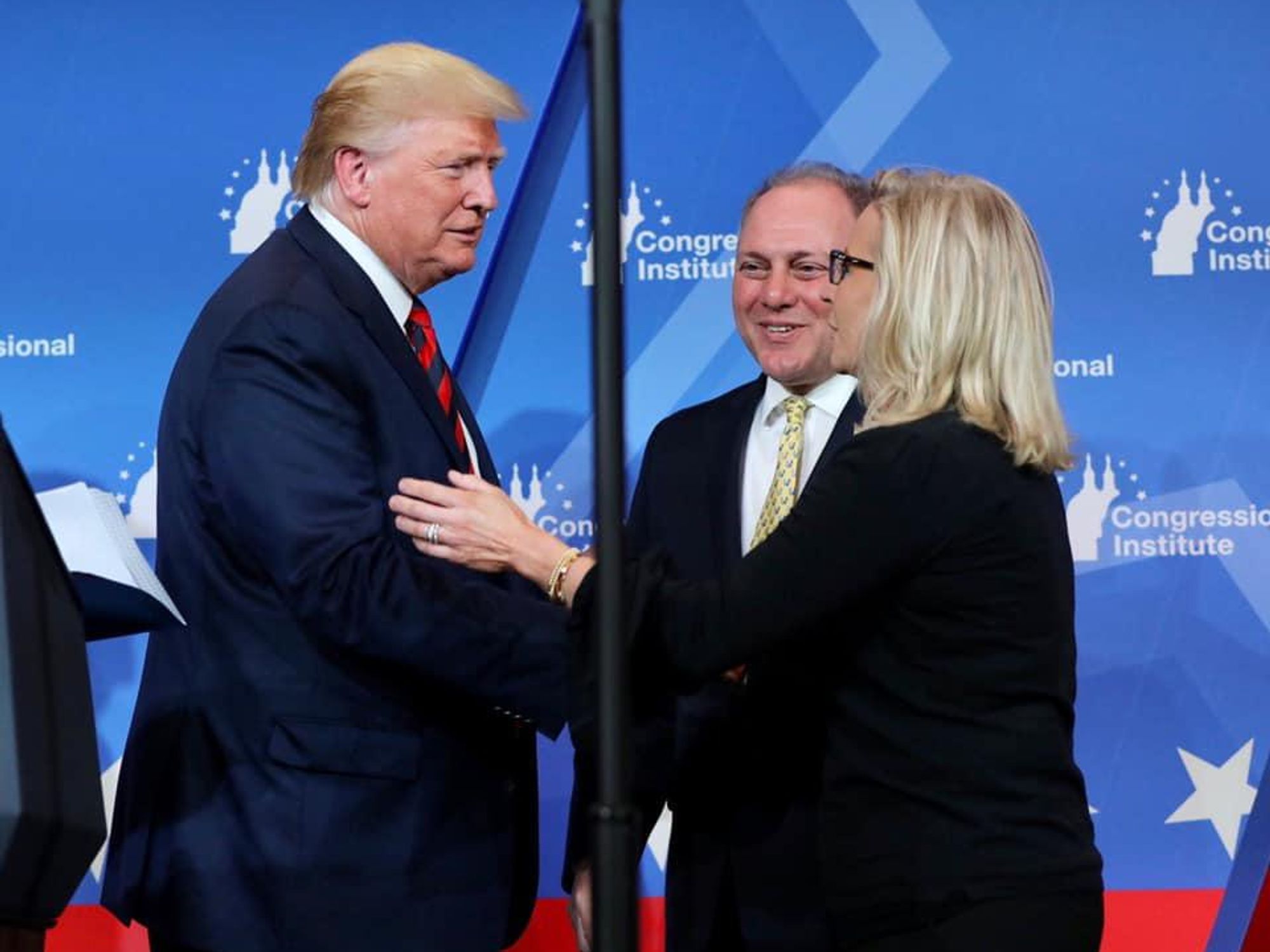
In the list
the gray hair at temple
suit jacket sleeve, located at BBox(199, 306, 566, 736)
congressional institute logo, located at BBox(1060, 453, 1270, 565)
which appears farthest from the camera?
congressional institute logo, located at BBox(1060, 453, 1270, 565)

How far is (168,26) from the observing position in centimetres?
371

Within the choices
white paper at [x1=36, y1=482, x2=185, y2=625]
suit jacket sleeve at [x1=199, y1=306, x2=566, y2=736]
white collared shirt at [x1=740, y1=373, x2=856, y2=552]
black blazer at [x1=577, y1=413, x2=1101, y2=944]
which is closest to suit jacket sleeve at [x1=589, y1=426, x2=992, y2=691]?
black blazer at [x1=577, y1=413, x2=1101, y2=944]

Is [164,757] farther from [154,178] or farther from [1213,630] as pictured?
[1213,630]

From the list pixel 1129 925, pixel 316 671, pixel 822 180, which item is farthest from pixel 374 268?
pixel 1129 925

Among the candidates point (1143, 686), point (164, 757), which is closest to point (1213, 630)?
point (1143, 686)

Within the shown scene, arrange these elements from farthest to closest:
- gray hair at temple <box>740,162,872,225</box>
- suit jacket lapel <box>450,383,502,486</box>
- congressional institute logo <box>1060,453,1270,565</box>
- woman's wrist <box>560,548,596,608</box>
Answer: congressional institute logo <box>1060,453,1270,565</box> → gray hair at temple <box>740,162,872,225</box> → suit jacket lapel <box>450,383,502,486</box> → woman's wrist <box>560,548,596,608</box>

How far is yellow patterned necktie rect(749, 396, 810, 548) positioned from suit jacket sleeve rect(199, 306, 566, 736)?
412mm

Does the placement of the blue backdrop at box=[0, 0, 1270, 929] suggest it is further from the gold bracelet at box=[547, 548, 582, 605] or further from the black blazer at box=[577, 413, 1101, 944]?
the black blazer at box=[577, 413, 1101, 944]

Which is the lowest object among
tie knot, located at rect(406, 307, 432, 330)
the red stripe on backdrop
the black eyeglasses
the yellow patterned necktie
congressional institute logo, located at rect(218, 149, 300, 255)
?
the red stripe on backdrop

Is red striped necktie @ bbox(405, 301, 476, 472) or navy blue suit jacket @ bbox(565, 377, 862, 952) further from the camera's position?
red striped necktie @ bbox(405, 301, 476, 472)

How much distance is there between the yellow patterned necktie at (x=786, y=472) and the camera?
273cm

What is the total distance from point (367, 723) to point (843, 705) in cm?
65

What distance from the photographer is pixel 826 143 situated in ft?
12.0

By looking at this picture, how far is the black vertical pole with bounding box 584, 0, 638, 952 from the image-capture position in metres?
1.34
